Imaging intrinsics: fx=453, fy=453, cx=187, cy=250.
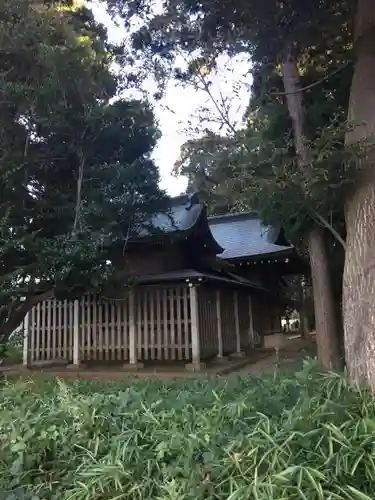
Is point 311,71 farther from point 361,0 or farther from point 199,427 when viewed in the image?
point 199,427

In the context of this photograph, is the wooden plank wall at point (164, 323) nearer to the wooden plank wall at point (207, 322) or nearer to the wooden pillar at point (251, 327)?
the wooden plank wall at point (207, 322)

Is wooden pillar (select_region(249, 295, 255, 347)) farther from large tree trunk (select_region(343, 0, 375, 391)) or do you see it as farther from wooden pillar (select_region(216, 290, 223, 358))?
large tree trunk (select_region(343, 0, 375, 391))

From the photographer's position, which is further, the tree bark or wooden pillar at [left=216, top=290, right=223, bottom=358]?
wooden pillar at [left=216, top=290, right=223, bottom=358]

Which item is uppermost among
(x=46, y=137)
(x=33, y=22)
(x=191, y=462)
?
(x=33, y=22)

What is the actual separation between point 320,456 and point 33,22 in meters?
7.85

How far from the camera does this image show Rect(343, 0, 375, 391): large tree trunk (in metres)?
3.71

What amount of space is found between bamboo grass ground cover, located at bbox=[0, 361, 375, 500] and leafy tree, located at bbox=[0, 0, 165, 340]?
4188mm

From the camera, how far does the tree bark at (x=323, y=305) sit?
5.19 m

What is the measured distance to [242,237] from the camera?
57.2 ft

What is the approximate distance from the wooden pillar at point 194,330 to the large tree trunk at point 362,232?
6.50 meters

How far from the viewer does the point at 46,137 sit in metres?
8.34

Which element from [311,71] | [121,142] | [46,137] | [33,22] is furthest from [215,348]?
[33,22]

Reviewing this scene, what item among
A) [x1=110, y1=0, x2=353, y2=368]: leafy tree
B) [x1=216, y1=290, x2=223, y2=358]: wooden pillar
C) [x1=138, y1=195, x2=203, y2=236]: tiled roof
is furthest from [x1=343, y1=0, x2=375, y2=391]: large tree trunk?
[x1=216, y1=290, x2=223, y2=358]: wooden pillar

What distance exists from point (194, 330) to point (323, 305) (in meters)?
5.54
